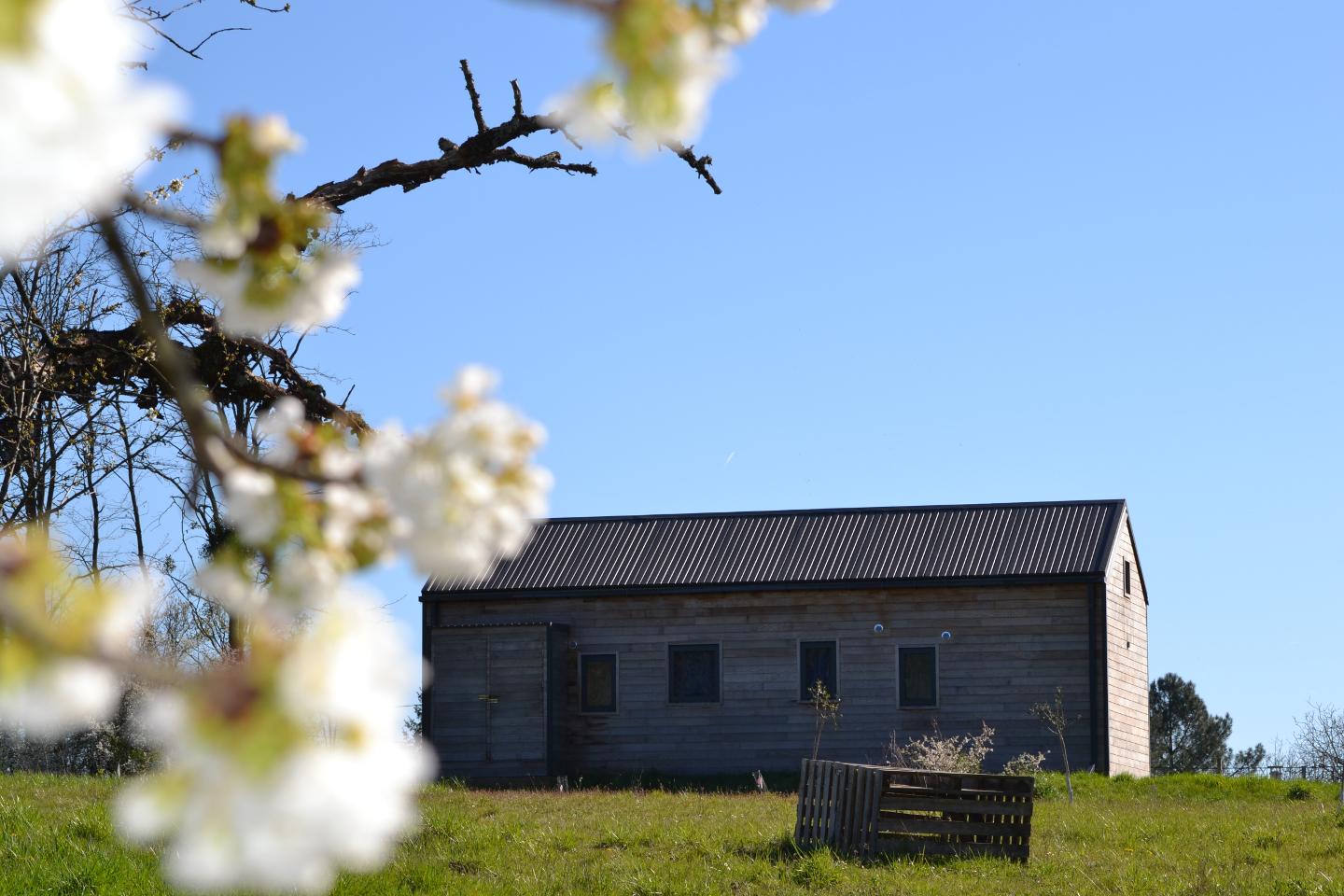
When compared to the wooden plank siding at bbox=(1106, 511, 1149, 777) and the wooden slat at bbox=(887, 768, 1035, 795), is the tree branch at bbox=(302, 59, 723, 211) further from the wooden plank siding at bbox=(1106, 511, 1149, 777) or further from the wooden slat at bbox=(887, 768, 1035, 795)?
the wooden plank siding at bbox=(1106, 511, 1149, 777)

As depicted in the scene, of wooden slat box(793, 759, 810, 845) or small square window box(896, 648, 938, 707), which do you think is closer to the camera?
wooden slat box(793, 759, 810, 845)

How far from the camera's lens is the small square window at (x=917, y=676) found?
1024 inches

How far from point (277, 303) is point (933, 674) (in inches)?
961

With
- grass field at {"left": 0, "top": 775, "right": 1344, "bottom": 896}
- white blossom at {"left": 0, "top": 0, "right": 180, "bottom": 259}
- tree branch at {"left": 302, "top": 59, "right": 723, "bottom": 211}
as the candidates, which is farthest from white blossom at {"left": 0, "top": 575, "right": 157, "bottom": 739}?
grass field at {"left": 0, "top": 775, "right": 1344, "bottom": 896}

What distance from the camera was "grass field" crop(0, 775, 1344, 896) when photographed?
1182 cm

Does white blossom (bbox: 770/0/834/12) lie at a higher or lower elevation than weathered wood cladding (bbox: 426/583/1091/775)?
higher

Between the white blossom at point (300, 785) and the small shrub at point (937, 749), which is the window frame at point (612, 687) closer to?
the small shrub at point (937, 749)

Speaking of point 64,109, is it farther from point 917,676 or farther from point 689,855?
point 917,676

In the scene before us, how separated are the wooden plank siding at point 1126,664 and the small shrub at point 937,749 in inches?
92.9

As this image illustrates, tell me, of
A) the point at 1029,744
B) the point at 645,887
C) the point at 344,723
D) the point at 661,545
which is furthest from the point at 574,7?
the point at 661,545

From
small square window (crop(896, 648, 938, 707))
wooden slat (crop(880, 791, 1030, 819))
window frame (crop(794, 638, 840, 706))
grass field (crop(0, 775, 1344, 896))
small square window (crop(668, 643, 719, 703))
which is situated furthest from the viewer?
small square window (crop(668, 643, 719, 703))

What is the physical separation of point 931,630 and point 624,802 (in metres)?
9.66

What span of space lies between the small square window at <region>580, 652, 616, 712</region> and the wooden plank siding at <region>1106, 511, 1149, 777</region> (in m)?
9.11

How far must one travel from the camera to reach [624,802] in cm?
1834
